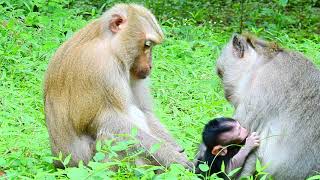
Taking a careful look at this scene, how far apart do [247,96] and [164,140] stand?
807 millimetres

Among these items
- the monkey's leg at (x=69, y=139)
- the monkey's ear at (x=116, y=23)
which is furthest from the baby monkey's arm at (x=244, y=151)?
the monkey's ear at (x=116, y=23)

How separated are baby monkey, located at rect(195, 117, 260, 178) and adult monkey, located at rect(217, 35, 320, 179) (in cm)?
7

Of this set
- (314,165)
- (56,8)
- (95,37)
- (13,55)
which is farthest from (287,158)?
(56,8)

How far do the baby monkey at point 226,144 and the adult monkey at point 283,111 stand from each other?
0.07 metres

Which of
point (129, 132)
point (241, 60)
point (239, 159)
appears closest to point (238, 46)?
point (241, 60)

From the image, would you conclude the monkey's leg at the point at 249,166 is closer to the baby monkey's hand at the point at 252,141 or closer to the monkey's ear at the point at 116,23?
the baby monkey's hand at the point at 252,141

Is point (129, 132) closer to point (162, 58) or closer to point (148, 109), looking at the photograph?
point (148, 109)

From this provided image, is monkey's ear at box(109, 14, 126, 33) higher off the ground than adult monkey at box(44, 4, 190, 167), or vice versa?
monkey's ear at box(109, 14, 126, 33)

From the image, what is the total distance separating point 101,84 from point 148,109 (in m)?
0.82

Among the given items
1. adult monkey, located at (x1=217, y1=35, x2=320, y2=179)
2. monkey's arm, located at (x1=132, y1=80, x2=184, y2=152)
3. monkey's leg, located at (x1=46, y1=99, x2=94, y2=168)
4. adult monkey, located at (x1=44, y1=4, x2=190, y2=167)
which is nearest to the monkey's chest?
adult monkey, located at (x1=44, y1=4, x2=190, y2=167)

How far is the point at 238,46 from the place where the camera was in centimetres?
642

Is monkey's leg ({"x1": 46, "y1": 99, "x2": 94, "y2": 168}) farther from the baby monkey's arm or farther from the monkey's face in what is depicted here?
the baby monkey's arm

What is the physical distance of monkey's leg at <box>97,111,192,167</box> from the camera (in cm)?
604

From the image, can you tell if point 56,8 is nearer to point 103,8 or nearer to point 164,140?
point 103,8
